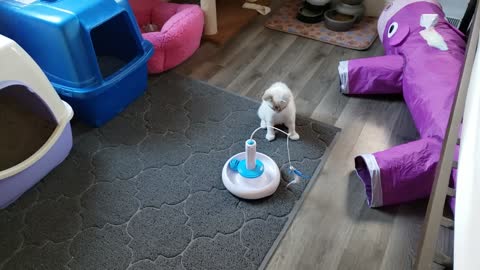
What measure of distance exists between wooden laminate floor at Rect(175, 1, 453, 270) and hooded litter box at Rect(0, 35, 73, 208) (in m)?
0.85

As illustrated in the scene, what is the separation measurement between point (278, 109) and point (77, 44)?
87cm

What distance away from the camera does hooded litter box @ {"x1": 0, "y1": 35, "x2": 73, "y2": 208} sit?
1353 mm

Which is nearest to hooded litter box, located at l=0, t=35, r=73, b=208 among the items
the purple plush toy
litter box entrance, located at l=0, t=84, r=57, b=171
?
litter box entrance, located at l=0, t=84, r=57, b=171

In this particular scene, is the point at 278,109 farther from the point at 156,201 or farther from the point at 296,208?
the point at 156,201

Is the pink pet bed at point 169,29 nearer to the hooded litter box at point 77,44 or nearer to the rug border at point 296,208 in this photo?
the hooded litter box at point 77,44

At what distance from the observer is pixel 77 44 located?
1.57 meters

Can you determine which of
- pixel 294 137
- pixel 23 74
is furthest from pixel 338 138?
pixel 23 74

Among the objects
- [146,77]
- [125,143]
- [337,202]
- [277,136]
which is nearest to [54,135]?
[125,143]

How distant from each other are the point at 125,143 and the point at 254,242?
0.77m

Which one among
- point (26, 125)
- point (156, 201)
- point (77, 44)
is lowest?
point (156, 201)

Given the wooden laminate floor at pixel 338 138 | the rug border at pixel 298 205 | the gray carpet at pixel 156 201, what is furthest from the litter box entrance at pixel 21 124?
the rug border at pixel 298 205

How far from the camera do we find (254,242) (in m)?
1.38

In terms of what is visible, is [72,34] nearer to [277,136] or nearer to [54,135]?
[54,135]

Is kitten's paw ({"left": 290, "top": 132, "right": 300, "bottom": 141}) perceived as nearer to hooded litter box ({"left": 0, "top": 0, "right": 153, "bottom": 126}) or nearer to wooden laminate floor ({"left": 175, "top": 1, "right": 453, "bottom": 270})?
wooden laminate floor ({"left": 175, "top": 1, "right": 453, "bottom": 270})
